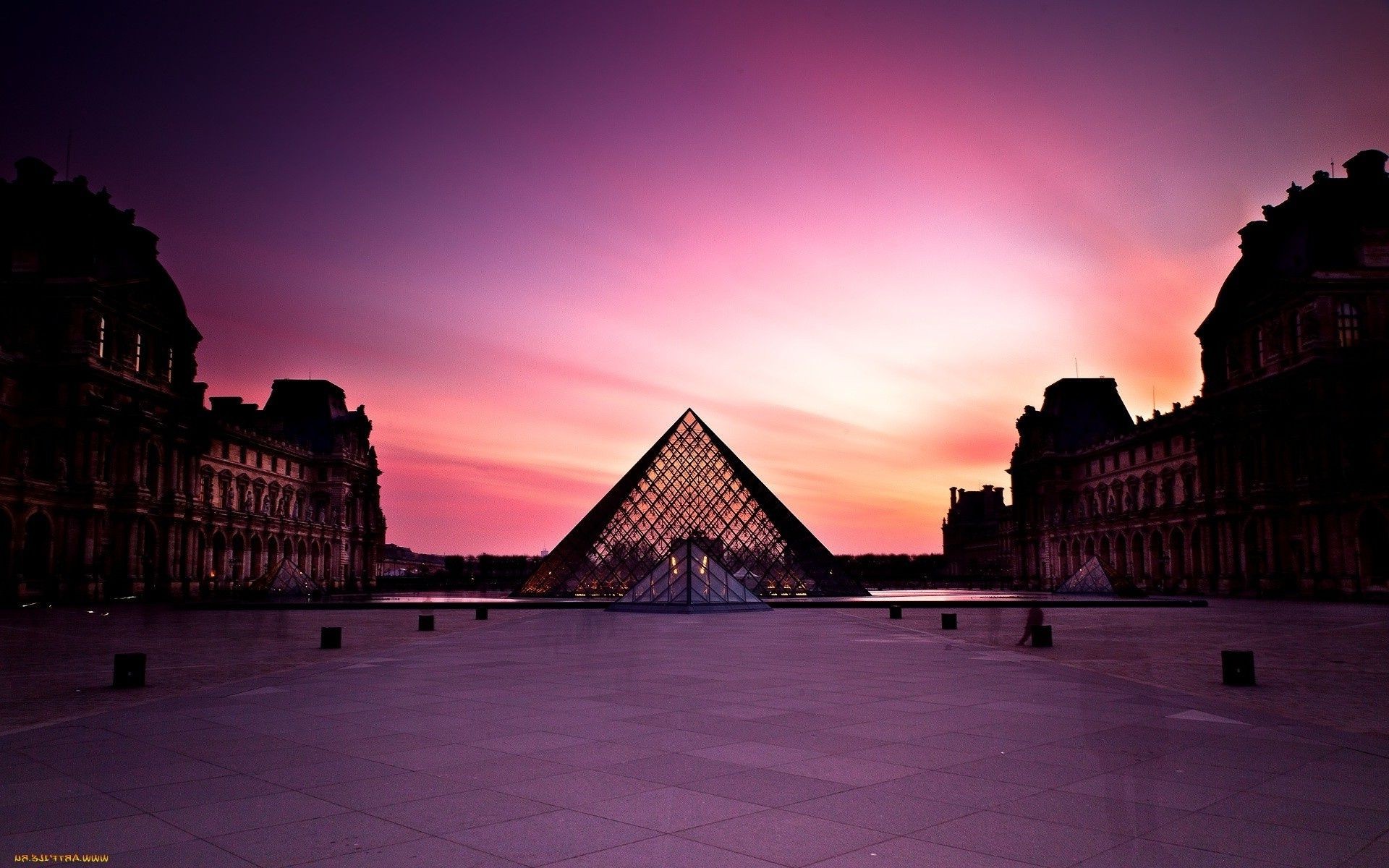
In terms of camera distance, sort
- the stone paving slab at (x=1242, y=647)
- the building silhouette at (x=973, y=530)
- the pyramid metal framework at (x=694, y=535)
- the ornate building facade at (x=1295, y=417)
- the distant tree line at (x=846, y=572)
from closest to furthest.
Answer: the stone paving slab at (x=1242, y=647)
the pyramid metal framework at (x=694, y=535)
the ornate building facade at (x=1295, y=417)
the distant tree line at (x=846, y=572)
the building silhouette at (x=973, y=530)

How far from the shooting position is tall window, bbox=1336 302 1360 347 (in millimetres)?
41812

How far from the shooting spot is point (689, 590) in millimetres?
30141

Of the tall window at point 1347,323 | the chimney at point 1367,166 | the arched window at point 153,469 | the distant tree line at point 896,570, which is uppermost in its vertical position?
the chimney at point 1367,166

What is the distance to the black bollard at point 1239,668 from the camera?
1033 cm

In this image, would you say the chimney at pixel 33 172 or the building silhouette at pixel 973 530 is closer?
the chimney at pixel 33 172

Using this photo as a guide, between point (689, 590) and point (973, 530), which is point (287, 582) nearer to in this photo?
point (689, 590)

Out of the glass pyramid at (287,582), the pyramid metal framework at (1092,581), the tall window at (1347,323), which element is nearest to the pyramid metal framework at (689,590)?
the pyramid metal framework at (1092,581)

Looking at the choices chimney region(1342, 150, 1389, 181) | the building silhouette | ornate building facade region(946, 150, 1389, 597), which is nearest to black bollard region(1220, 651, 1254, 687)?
ornate building facade region(946, 150, 1389, 597)

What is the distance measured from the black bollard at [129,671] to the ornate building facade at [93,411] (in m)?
32.0

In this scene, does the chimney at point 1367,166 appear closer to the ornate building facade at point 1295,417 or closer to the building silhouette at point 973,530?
the ornate building facade at point 1295,417

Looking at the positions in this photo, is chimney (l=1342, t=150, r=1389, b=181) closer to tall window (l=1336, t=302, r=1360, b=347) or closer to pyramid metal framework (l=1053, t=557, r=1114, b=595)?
tall window (l=1336, t=302, r=1360, b=347)

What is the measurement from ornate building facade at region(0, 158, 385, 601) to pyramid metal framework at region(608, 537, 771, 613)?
78.0 feet

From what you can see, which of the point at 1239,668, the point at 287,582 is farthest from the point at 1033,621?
the point at 287,582

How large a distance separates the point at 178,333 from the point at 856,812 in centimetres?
5136
